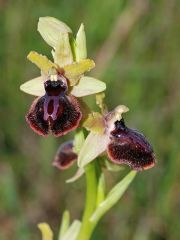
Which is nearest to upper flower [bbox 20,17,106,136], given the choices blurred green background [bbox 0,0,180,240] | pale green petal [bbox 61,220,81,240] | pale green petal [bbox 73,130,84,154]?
pale green petal [bbox 73,130,84,154]

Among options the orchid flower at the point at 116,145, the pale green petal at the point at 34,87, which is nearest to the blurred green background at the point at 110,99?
the orchid flower at the point at 116,145

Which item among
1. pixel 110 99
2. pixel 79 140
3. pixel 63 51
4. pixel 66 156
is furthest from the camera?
pixel 110 99

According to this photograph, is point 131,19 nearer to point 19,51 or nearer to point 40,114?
point 19,51

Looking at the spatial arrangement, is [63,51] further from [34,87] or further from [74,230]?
[74,230]

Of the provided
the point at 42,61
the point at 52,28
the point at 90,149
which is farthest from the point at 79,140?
the point at 52,28

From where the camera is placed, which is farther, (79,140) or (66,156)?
(66,156)

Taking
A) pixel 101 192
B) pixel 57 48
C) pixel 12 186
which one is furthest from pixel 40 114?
pixel 12 186

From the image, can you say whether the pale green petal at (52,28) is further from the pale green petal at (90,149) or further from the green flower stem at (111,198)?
the green flower stem at (111,198)
